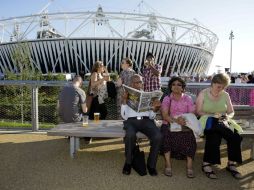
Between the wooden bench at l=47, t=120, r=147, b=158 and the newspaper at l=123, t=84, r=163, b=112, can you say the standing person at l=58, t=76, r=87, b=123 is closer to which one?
the wooden bench at l=47, t=120, r=147, b=158

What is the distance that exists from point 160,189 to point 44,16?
54.9m

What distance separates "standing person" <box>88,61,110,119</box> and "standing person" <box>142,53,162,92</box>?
34.6 inches

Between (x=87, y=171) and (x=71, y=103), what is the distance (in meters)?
1.49

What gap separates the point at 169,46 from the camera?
192 ft

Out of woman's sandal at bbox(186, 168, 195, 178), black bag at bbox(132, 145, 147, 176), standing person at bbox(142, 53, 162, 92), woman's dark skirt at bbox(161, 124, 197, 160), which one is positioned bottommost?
woman's sandal at bbox(186, 168, 195, 178)

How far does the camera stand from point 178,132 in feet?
17.0

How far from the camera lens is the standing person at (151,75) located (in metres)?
7.39

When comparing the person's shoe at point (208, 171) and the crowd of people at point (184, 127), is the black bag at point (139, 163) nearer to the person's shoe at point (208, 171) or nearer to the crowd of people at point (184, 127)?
the crowd of people at point (184, 127)

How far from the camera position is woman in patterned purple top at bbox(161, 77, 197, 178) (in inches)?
200

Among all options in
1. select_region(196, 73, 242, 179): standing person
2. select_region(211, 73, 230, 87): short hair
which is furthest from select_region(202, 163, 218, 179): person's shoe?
select_region(211, 73, 230, 87): short hair

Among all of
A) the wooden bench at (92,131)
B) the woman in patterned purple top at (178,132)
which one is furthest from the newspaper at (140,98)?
the wooden bench at (92,131)

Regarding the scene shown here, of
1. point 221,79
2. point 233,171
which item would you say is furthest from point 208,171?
point 221,79

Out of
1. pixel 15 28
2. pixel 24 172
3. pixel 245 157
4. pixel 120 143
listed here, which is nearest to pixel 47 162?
pixel 24 172

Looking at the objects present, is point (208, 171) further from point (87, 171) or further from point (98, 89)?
point (98, 89)
